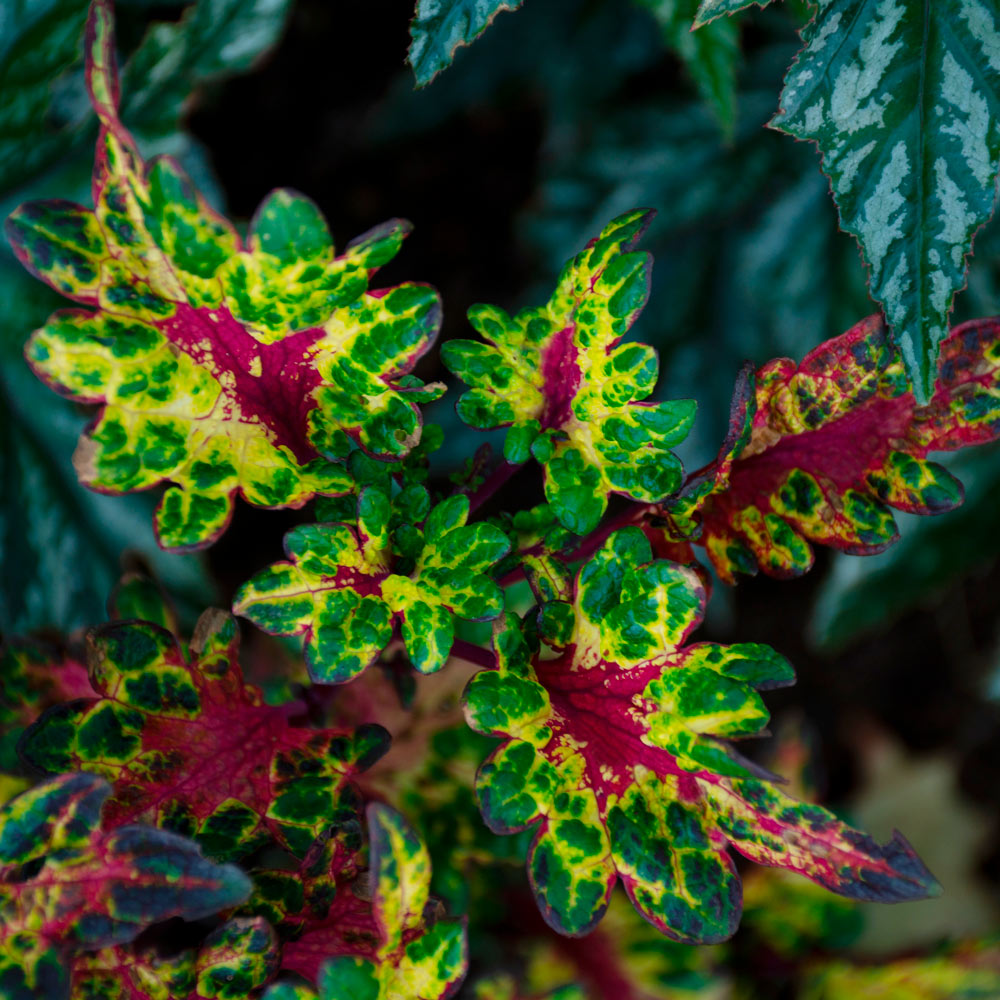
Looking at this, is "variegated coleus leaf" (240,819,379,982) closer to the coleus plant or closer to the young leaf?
the coleus plant

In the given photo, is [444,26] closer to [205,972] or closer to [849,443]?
[849,443]

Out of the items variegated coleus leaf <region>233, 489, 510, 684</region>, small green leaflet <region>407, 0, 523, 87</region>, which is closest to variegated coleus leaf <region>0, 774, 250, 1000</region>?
variegated coleus leaf <region>233, 489, 510, 684</region>

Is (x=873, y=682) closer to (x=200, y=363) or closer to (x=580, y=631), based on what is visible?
(x=580, y=631)

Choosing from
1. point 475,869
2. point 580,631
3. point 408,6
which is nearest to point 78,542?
point 475,869

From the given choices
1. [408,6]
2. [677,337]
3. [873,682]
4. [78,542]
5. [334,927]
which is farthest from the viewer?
[873,682]

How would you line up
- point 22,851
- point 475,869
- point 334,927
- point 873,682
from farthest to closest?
point 873,682, point 475,869, point 334,927, point 22,851

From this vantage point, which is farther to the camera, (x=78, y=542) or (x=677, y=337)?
(x=677, y=337)

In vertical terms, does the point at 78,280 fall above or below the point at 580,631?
above
